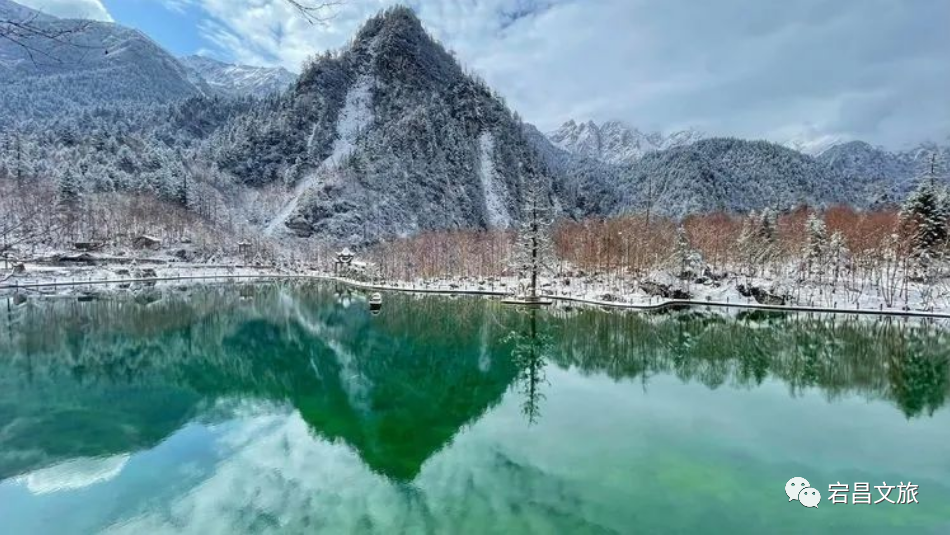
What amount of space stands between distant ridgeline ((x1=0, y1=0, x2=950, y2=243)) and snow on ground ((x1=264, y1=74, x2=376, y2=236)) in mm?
544

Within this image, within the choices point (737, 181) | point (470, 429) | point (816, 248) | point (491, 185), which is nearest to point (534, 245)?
point (816, 248)

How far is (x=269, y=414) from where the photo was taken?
20125 millimetres

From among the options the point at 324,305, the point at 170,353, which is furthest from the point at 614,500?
the point at 324,305

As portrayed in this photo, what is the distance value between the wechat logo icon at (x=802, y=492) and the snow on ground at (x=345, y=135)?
135162 millimetres

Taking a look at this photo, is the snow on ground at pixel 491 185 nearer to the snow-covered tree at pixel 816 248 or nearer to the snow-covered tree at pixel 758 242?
the snow-covered tree at pixel 758 242

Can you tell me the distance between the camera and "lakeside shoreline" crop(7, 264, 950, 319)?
4578 centimetres

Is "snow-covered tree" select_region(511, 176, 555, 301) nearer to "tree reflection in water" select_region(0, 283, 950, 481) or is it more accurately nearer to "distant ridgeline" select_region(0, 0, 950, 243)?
"tree reflection in water" select_region(0, 283, 950, 481)

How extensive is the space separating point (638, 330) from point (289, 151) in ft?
483

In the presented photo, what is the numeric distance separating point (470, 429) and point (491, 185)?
5944 inches

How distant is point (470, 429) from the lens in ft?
59.5

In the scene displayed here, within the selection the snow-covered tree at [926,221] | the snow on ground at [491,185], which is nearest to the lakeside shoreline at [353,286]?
the snow-covered tree at [926,221]

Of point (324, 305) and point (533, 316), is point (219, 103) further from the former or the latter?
point (533, 316)

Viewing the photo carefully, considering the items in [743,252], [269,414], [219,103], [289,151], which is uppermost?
[219,103]

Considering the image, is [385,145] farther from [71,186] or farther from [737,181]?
[737,181]
